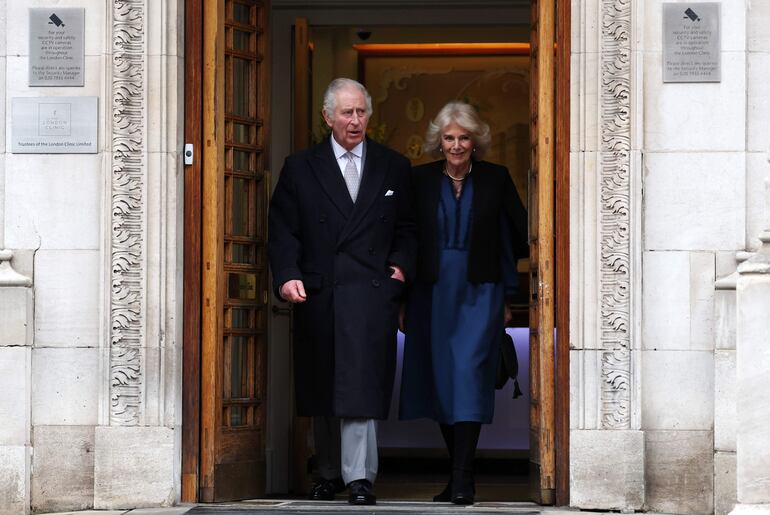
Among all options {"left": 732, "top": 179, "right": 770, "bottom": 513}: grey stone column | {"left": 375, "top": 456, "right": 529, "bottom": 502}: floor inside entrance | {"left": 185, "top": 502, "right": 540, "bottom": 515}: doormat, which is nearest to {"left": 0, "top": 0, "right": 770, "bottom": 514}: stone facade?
{"left": 185, "top": 502, "right": 540, "bottom": 515}: doormat

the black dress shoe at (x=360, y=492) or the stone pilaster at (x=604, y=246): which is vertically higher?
the stone pilaster at (x=604, y=246)

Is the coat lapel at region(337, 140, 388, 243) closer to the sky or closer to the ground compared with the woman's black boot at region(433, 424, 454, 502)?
closer to the sky

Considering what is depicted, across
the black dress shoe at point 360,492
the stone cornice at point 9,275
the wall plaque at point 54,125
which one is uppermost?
the wall plaque at point 54,125

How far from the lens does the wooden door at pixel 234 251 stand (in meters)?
9.69

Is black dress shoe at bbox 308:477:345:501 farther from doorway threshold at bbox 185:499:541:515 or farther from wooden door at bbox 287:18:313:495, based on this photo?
wooden door at bbox 287:18:313:495

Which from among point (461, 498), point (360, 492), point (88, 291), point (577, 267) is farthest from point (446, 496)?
point (88, 291)

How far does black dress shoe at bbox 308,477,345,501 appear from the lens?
10164 mm

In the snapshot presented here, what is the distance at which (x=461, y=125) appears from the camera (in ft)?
33.1

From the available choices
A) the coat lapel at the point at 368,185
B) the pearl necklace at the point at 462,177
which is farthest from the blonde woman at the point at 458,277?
the coat lapel at the point at 368,185

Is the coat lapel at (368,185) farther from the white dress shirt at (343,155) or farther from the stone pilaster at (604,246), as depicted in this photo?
the stone pilaster at (604,246)

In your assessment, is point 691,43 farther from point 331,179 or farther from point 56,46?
point 56,46

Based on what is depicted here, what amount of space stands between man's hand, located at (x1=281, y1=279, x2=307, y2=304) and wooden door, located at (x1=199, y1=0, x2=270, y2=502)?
1.24 feet

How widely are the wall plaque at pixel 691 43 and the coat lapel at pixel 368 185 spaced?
1.79 metres

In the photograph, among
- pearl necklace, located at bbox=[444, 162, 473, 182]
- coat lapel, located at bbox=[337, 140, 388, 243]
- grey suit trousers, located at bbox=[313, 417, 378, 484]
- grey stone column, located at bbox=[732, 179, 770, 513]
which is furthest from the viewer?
pearl necklace, located at bbox=[444, 162, 473, 182]
